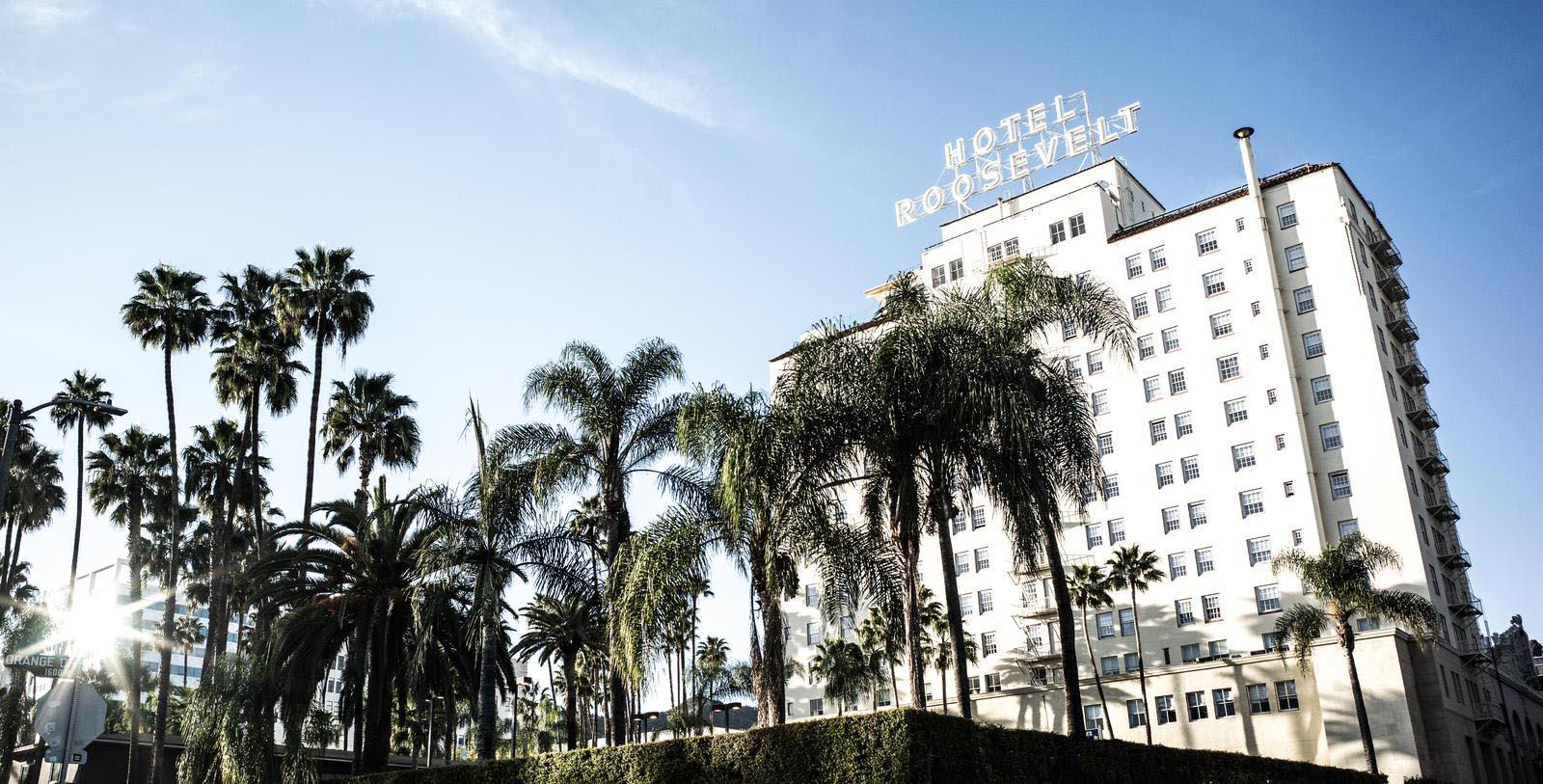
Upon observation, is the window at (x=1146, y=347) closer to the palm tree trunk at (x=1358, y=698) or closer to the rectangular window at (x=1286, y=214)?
the rectangular window at (x=1286, y=214)

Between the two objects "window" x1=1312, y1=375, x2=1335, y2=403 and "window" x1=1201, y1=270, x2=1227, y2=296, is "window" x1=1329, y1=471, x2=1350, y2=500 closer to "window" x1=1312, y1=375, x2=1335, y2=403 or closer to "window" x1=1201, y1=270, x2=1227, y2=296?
"window" x1=1312, y1=375, x2=1335, y2=403

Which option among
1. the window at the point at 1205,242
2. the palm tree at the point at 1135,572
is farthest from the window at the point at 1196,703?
the window at the point at 1205,242

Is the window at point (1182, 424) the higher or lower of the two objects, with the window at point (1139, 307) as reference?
lower

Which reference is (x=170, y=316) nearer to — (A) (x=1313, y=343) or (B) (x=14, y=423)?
(B) (x=14, y=423)

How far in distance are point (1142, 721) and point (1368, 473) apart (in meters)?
19.7

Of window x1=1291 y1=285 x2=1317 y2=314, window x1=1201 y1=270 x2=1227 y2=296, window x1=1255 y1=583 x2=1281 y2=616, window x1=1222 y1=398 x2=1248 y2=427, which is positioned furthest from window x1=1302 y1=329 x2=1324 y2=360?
window x1=1255 y1=583 x2=1281 y2=616

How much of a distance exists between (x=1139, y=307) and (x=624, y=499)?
56072 millimetres

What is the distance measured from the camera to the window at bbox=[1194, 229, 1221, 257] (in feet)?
254

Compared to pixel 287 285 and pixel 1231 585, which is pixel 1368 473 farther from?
pixel 287 285

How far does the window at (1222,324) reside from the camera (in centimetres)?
7544

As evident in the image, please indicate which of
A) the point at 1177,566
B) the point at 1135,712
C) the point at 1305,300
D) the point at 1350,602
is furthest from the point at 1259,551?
the point at 1305,300

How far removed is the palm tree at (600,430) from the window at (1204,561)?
4905 cm

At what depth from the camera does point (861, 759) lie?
19828 mm

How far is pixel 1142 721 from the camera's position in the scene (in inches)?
2729
